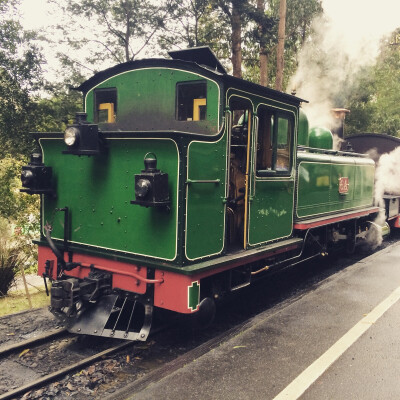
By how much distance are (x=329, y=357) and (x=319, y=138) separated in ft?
16.1

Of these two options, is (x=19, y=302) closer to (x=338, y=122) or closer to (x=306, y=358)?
(x=306, y=358)

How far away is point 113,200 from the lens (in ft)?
14.4

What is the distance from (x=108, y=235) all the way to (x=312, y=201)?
363 cm

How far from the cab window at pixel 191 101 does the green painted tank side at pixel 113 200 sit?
0.80 m

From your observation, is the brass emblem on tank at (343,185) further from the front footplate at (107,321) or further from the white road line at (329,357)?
the front footplate at (107,321)

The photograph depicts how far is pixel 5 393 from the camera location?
349 centimetres

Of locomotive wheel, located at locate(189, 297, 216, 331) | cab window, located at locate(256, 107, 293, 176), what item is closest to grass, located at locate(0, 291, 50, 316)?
locomotive wheel, located at locate(189, 297, 216, 331)

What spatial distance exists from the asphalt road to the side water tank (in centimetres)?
327

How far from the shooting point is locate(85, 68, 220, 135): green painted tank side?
14.4 ft

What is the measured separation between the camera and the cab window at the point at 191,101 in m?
4.45

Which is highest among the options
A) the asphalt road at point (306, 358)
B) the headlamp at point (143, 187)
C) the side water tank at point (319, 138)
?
the side water tank at point (319, 138)

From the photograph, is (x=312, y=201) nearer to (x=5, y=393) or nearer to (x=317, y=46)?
(x=5, y=393)

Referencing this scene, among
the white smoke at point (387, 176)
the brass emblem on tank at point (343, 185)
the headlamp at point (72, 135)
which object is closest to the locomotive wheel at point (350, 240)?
the brass emblem on tank at point (343, 185)

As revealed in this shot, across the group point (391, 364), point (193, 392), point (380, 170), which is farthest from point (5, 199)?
point (380, 170)
